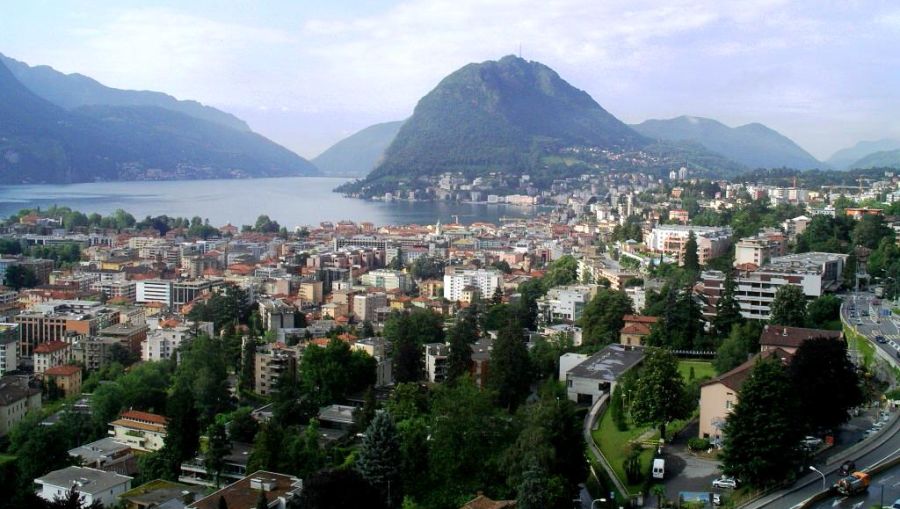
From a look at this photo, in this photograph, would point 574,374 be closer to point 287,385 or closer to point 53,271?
point 287,385

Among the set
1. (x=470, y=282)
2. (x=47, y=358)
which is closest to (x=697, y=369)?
(x=47, y=358)

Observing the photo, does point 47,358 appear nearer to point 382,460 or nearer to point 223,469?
point 223,469

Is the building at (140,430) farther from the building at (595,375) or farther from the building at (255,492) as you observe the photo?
the building at (595,375)

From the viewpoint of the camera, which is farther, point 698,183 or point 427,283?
point 698,183

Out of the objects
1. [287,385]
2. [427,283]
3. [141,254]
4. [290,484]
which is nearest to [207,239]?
[141,254]

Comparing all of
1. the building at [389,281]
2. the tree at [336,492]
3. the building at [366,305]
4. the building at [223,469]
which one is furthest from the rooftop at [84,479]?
the building at [389,281]

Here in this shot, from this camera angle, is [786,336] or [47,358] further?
[47,358]
